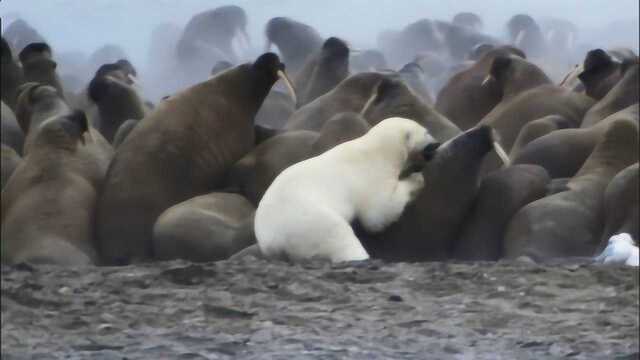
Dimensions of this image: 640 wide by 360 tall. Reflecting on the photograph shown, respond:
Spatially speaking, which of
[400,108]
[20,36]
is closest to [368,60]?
[20,36]

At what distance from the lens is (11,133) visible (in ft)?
23.0

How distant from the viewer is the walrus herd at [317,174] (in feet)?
17.4

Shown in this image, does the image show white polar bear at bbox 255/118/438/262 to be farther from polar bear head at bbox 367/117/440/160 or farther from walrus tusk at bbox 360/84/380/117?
walrus tusk at bbox 360/84/380/117

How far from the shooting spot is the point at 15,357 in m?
2.63

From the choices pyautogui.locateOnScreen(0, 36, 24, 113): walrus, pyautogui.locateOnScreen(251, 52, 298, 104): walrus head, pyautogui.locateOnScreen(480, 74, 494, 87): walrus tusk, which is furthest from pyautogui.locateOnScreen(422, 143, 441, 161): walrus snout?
pyautogui.locateOnScreen(0, 36, 24, 113): walrus

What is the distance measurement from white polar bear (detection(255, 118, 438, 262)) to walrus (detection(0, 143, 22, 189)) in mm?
1300

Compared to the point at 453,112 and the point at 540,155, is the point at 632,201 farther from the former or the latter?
the point at 453,112

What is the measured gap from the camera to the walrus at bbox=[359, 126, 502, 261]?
5328 millimetres

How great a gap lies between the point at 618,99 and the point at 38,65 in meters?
3.35

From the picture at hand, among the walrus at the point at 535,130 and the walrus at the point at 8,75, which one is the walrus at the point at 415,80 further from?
the walrus at the point at 535,130

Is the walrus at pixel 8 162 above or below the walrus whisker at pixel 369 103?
below

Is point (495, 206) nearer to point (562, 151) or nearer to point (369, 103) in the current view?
point (562, 151)

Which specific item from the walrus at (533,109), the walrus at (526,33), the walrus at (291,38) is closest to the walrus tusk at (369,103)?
the walrus at (533,109)

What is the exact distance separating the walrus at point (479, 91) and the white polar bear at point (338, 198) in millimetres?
2295
